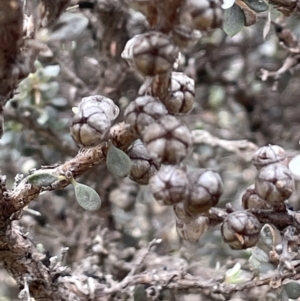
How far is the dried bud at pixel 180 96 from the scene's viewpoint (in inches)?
23.4

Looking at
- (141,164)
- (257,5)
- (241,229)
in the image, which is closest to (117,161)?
(141,164)

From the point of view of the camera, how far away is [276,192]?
2.13 feet

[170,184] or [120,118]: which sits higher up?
[170,184]

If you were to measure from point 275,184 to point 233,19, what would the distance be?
9.0 inches

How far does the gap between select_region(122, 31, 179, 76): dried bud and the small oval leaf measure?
0.20 m

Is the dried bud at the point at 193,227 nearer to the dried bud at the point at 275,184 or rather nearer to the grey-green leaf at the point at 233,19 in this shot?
the dried bud at the point at 275,184

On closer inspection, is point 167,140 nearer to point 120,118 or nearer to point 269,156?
point 269,156

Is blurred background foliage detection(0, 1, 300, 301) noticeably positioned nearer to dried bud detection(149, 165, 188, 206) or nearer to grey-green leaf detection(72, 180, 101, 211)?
grey-green leaf detection(72, 180, 101, 211)

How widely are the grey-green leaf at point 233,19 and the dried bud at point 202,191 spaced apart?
0.25 m

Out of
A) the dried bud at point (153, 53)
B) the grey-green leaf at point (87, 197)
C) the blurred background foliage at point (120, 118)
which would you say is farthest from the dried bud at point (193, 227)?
the blurred background foliage at point (120, 118)

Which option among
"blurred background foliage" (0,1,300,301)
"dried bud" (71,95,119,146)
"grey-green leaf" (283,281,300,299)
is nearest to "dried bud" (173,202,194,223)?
"dried bud" (71,95,119,146)

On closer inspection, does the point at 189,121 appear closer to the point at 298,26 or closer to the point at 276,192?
the point at 298,26

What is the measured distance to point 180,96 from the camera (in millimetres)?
612

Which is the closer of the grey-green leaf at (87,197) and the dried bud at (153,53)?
the dried bud at (153,53)
